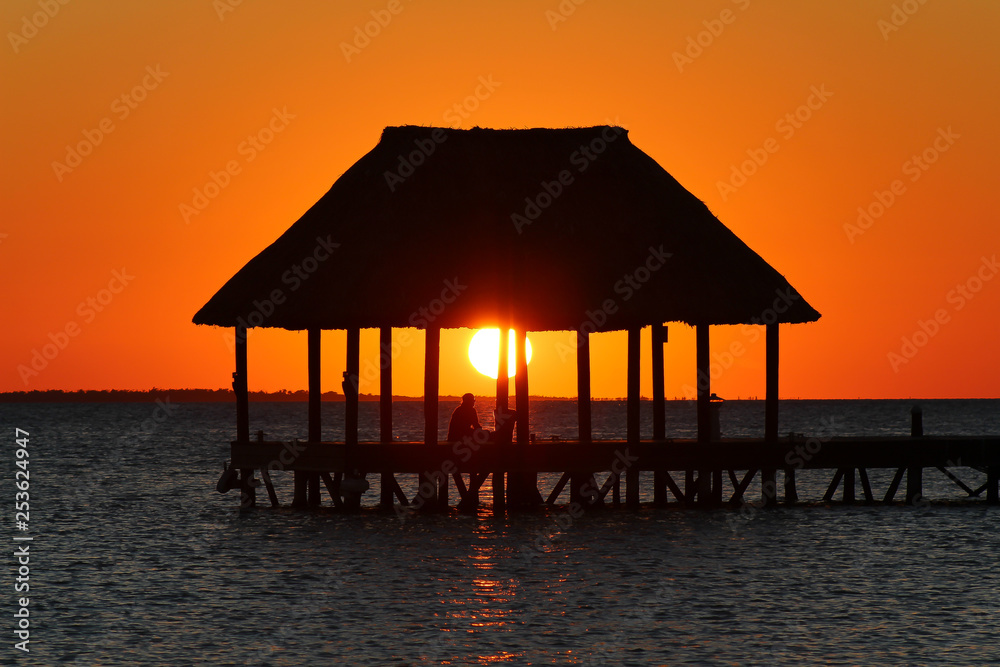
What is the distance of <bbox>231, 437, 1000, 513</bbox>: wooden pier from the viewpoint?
93.7 feet

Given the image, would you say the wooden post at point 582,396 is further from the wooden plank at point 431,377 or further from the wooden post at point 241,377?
the wooden post at point 241,377

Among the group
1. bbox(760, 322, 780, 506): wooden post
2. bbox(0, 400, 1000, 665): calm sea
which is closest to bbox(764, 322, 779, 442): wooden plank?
bbox(760, 322, 780, 506): wooden post

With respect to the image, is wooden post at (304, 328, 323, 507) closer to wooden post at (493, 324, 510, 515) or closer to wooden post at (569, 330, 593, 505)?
wooden post at (493, 324, 510, 515)

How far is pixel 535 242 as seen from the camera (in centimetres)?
3005

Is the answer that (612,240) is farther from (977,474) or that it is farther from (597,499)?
(977,474)

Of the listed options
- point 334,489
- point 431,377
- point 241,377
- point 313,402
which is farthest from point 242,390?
point 431,377

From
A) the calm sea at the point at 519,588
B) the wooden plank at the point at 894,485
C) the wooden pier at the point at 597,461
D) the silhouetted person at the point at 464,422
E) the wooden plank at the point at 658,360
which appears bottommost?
the calm sea at the point at 519,588

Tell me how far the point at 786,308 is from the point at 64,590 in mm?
15726

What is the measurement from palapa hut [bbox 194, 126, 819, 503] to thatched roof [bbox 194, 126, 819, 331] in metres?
0.03

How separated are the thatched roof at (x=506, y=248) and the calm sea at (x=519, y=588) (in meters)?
4.28

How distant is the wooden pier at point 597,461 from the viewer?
28.6m

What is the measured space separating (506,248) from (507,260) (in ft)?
0.86

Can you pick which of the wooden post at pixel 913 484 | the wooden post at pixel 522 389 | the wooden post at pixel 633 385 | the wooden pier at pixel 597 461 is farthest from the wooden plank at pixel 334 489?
the wooden post at pixel 913 484

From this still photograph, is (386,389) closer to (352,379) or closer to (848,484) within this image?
(352,379)
